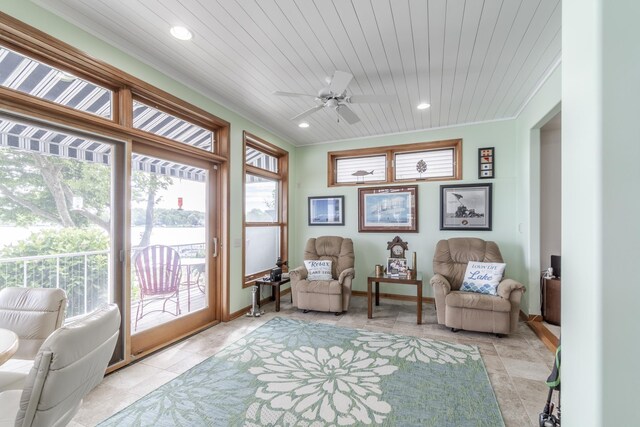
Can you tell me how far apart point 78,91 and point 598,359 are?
346 cm

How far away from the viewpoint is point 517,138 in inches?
163

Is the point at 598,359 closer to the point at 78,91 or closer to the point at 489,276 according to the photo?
the point at 489,276

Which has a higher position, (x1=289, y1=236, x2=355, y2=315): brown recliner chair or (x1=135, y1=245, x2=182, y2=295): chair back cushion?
(x1=135, y1=245, x2=182, y2=295): chair back cushion

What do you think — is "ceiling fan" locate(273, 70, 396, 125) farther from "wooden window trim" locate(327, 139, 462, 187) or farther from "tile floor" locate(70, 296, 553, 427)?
"tile floor" locate(70, 296, 553, 427)

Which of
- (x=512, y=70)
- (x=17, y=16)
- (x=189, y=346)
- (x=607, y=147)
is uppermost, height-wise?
(x=512, y=70)

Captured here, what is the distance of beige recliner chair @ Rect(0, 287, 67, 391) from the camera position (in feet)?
5.26

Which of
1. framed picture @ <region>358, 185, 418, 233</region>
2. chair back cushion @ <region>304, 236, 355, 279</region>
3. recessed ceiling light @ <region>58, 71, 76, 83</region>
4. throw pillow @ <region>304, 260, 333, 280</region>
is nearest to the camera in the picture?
recessed ceiling light @ <region>58, 71, 76, 83</region>

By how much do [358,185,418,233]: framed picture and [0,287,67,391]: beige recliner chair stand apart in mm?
4086

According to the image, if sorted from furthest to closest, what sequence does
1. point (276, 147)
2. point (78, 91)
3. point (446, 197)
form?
point (276, 147), point (446, 197), point (78, 91)

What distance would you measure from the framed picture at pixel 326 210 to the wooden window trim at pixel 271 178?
1.65ft

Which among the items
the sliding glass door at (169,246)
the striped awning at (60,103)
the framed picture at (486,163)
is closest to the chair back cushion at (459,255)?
the framed picture at (486,163)

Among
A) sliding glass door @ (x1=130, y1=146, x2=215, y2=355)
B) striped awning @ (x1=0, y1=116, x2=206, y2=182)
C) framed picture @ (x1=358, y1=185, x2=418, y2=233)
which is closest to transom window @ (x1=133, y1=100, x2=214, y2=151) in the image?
sliding glass door @ (x1=130, y1=146, x2=215, y2=355)

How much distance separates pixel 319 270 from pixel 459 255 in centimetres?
205

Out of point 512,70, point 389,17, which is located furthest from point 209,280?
point 512,70
